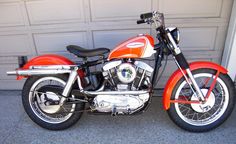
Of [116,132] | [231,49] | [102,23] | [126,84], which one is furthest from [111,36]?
[231,49]

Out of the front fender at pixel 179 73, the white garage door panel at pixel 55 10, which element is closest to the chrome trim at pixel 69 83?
the white garage door panel at pixel 55 10

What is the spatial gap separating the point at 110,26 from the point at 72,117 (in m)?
1.12

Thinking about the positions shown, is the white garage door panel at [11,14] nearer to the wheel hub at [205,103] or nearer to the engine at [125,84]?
the engine at [125,84]

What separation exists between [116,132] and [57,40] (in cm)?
133

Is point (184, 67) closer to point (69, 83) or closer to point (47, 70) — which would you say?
point (69, 83)

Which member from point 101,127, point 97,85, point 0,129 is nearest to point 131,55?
point 97,85

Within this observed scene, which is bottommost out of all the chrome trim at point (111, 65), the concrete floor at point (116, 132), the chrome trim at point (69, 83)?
the concrete floor at point (116, 132)

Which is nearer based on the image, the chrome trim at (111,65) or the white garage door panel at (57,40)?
the chrome trim at (111,65)

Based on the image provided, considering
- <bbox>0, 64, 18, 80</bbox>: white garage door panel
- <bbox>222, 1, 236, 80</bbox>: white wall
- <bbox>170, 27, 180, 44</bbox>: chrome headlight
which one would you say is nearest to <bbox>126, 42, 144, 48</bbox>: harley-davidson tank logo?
<bbox>170, 27, 180, 44</bbox>: chrome headlight

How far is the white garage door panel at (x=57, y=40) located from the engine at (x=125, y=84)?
791 millimetres

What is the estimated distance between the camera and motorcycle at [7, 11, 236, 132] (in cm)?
181

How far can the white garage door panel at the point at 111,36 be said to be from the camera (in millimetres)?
2402

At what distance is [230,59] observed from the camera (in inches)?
92.4

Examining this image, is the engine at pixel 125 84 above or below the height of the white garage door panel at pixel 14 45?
below
